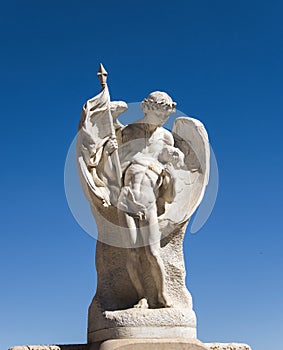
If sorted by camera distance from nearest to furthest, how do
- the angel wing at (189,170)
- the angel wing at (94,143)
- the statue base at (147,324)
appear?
the statue base at (147,324) → the angel wing at (94,143) → the angel wing at (189,170)

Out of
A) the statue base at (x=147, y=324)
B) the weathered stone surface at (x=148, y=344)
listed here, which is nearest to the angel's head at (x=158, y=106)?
the statue base at (x=147, y=324)

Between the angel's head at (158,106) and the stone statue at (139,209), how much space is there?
0.01 m

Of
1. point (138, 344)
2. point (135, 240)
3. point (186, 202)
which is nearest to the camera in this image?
point (138, 344)

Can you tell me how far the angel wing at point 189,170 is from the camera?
9500mm

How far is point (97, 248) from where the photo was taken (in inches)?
380

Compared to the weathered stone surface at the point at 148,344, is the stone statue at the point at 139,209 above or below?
above

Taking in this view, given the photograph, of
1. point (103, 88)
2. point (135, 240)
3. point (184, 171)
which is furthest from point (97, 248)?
point (103, 88)

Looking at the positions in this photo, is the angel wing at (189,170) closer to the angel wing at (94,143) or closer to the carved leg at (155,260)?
the carved leg at (155,260)

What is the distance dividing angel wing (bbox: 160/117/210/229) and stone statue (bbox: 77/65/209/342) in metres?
0.01

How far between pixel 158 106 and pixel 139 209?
1.51 m

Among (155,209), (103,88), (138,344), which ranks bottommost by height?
(138,344)

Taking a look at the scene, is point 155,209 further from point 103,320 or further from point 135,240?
point 103,320

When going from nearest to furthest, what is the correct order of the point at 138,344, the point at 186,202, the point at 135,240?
the point at 138,344 < the point at 135,240 < the point at 186,202

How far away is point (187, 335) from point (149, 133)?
2.80 metres
